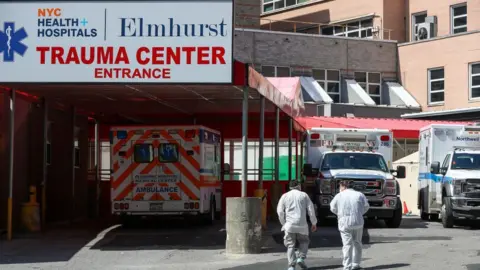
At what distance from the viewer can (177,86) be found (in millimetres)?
19891

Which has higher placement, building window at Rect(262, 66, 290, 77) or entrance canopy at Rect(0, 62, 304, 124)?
building window at Rect(262, 66, 290, 77)

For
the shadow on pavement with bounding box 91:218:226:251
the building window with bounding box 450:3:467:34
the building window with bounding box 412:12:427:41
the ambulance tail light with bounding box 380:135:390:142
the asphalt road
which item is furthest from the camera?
the building window with bounding box 412:12:427:41

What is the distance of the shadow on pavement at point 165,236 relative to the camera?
20297mm

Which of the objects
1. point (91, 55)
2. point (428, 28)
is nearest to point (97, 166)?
point (91, 55)

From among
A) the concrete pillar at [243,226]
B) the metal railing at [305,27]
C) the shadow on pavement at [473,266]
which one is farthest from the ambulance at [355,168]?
the metal railing at [305,27]

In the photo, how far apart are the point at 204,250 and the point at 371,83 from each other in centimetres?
3474

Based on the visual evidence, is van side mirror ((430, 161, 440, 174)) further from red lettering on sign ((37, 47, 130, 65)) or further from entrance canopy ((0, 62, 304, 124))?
red lettering on sign ((37, 47, 130, 65))

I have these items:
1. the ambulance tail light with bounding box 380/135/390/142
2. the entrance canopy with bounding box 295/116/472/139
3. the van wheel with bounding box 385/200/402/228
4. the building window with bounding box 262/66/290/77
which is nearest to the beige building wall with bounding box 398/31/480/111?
the entrance canopy with bounding box 295/116/472/139

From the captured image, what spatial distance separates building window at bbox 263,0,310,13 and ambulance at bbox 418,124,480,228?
101 ft

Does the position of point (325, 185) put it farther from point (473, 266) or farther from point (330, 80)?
point (330, 80)

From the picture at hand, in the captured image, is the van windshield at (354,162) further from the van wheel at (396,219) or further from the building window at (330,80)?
the building window at (330,80)

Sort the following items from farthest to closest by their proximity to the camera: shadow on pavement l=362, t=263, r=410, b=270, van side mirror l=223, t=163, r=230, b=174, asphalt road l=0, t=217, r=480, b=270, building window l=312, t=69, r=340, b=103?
1. building window l=312, t=69, r=340, b=103
2. van side mirror l=223, t=163, r=230, b=174
3. asphalt road l=0, t=217, r=480, b=270
4. shadow on pavement l=362, t=263, r=410, b=270

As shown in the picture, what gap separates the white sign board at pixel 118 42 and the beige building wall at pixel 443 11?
112 feet

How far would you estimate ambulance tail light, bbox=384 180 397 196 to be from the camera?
988 inches
